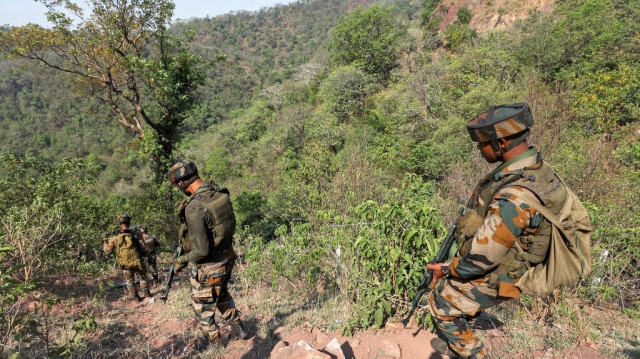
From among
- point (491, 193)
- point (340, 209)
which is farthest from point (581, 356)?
point (340, 209)

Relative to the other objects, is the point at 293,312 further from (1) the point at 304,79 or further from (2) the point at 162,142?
(1) the point at 304,79

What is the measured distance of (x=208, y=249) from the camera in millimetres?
2670

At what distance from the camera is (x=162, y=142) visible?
9.35 m

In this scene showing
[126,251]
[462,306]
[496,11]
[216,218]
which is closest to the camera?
[462,306]

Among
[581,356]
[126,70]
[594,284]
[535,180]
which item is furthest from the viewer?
[126,70]

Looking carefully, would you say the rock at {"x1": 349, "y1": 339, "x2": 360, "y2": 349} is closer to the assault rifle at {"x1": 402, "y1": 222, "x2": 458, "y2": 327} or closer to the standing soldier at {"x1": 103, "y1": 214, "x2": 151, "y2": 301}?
the assault rifle at {"x1": 402, "y1": 222, "x2": 458, "y2": 327}

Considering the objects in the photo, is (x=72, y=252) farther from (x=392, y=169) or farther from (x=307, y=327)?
(x=392, y=169)

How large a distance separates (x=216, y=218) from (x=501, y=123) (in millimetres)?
2314

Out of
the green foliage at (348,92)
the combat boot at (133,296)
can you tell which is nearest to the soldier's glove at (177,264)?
the combat boot at (133,296)

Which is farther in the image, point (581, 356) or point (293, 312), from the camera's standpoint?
point (293, 312)

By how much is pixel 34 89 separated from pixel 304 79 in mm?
50784

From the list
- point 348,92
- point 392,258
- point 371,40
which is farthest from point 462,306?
point 371,40

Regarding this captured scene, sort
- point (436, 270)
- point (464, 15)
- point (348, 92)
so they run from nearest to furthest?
point (436, 270)
point (348, 92)
point (464, 15)

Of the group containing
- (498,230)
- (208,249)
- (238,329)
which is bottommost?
(238,329)
